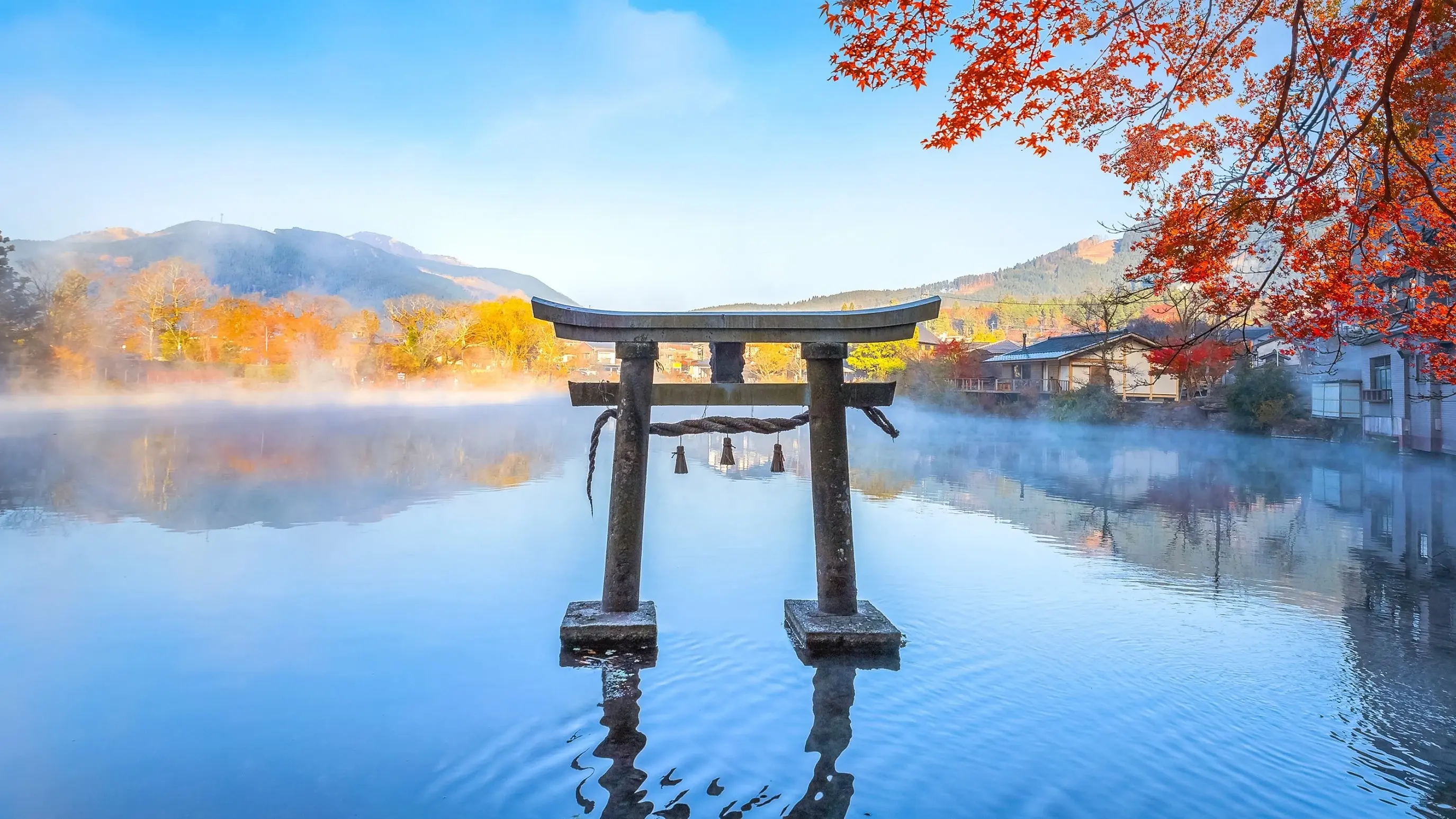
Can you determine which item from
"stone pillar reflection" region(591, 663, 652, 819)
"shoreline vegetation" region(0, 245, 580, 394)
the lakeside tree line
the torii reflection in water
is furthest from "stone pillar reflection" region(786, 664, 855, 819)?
the lakeside tree line

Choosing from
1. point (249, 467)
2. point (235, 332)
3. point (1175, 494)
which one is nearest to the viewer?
point (1175, 494)

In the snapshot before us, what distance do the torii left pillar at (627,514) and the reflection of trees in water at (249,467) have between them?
701cm

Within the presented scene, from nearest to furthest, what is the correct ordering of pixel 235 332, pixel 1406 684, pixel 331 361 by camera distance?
1. pixel 1406 684
2. pixel 235 332
3. pixel 331 361

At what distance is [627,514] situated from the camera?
215 inches

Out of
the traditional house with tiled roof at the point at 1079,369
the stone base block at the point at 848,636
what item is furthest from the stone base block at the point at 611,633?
the traditional house with tiled roof at the point at 1079,369

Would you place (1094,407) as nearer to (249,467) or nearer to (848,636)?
(249,467)

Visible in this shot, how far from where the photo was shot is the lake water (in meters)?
3.80

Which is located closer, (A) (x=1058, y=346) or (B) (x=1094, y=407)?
→ (B) (x=1094, y=407)

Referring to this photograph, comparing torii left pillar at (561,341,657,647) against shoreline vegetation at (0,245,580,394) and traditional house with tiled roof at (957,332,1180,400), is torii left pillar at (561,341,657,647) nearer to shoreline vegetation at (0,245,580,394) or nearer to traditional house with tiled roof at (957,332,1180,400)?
traditional house with tiled roof at (957,332,1180,400)

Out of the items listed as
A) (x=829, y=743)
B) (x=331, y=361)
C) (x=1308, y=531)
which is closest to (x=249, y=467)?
(x=829, y=743)

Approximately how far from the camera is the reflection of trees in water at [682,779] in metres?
3.54

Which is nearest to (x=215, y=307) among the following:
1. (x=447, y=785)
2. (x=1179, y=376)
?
(x=1179, y=376)

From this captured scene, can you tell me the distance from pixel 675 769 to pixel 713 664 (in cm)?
152

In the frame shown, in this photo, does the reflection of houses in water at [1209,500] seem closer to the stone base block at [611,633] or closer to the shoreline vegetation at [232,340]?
the stone base block at [611,633]
